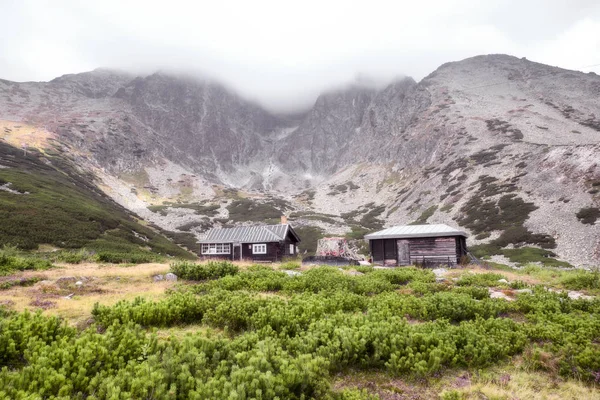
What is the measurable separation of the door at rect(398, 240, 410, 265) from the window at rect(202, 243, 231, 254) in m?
25.4

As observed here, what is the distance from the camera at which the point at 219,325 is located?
823 centimetres

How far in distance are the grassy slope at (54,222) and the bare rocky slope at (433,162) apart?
63.6 ft

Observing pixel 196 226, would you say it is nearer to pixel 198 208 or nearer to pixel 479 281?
pixel 198 208

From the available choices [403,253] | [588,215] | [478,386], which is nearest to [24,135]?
[403,253]

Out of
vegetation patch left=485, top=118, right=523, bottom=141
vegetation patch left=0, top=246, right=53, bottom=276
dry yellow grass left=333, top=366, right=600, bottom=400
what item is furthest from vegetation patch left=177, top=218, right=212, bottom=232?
vegetation patch left=485, top=118, right=523, bottom=141

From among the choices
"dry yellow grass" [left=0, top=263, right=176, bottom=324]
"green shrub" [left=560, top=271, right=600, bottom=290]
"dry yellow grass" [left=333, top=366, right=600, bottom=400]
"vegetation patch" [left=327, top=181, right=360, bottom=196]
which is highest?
"vegetation patch" [left=327, top=181, right=360, bottom=196]

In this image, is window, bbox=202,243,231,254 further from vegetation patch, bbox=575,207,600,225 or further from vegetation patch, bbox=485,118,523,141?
vegetation patch, bbox=485,118,523,141

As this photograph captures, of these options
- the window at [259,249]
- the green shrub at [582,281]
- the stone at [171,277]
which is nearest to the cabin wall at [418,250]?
the window at [259,249]

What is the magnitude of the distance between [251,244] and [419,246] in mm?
24110

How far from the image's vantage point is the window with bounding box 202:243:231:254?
50.1m

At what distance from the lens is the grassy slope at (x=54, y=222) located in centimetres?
4006

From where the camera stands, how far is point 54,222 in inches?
1789

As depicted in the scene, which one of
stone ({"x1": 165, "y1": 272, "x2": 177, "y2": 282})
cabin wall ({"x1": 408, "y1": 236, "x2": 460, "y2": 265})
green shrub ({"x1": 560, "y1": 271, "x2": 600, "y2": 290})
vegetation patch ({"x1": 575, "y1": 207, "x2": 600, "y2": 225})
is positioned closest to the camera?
green shrub ({"x1": 560, "y1": 271, "x2": 600, "y2": 290})

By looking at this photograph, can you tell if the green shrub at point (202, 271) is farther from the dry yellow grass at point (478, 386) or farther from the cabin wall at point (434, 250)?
the cabin wall at point (434, 250)
